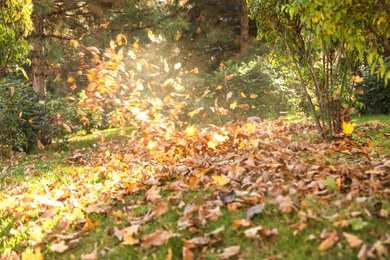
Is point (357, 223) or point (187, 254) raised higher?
point (357, 223)

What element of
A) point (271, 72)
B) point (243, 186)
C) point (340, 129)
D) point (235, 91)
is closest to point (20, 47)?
point (243, 186)

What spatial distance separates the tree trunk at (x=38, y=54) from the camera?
1149 centimetres

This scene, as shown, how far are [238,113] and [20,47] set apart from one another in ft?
23.0

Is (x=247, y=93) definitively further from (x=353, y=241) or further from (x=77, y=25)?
(x=353, y=241)

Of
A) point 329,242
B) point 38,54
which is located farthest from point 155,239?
point 38,54

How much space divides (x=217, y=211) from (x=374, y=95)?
407 inches

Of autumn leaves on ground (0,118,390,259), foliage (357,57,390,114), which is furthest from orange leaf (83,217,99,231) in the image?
foliage (357,57,390,114)

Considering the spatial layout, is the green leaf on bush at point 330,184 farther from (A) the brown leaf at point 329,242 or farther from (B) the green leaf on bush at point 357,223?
(A) the brown leaf at point 329,242

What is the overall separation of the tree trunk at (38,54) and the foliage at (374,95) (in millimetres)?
10320

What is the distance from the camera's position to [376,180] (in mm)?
2898

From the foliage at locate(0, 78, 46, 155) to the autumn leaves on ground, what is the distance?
4.36 metres

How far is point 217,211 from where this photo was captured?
9.25ft

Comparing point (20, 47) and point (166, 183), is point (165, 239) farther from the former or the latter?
point (20, 47)

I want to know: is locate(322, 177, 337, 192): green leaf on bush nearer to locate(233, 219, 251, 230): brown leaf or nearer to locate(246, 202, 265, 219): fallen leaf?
locate(246, 202, 265, 219): fallen leaf
